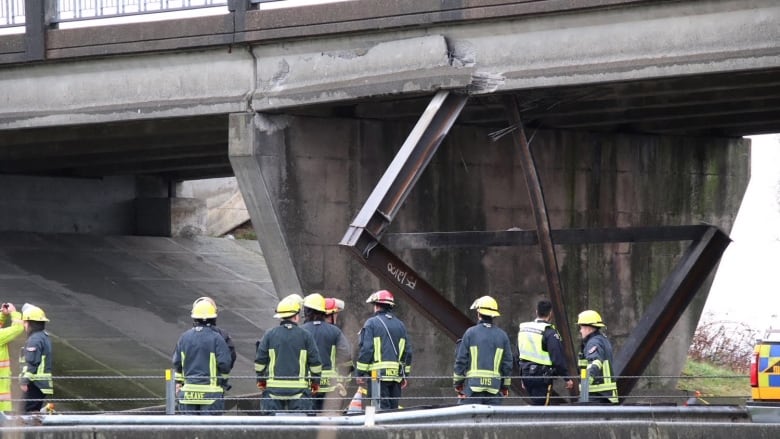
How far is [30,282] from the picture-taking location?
83.7ft

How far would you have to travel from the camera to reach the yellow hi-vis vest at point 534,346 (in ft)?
51.3

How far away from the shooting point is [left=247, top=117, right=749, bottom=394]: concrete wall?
20.2 meters

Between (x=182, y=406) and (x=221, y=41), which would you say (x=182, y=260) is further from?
(x=182, y=406)

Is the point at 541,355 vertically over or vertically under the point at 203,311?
under

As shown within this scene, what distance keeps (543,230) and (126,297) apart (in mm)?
9893

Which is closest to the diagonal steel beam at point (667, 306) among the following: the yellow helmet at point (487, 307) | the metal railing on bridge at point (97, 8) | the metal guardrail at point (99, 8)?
the yellow helmet at point (487, 307)

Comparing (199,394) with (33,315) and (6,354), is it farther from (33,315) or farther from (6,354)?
(6,354)

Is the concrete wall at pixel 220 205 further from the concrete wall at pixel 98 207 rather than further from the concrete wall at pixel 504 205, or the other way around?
the concrete wall at pixel 504 205

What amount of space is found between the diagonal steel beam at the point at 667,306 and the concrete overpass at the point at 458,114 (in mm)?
1354

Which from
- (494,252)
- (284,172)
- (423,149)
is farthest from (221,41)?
(494,252)

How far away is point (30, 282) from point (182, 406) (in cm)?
1187

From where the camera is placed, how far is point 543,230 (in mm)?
19016

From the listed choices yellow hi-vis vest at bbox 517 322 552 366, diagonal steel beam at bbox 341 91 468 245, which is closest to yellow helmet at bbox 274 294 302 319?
yellow hi-vis vest at bbox 517 322 552 366

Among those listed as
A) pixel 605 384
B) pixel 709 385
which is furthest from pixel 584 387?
pixel 709 385
